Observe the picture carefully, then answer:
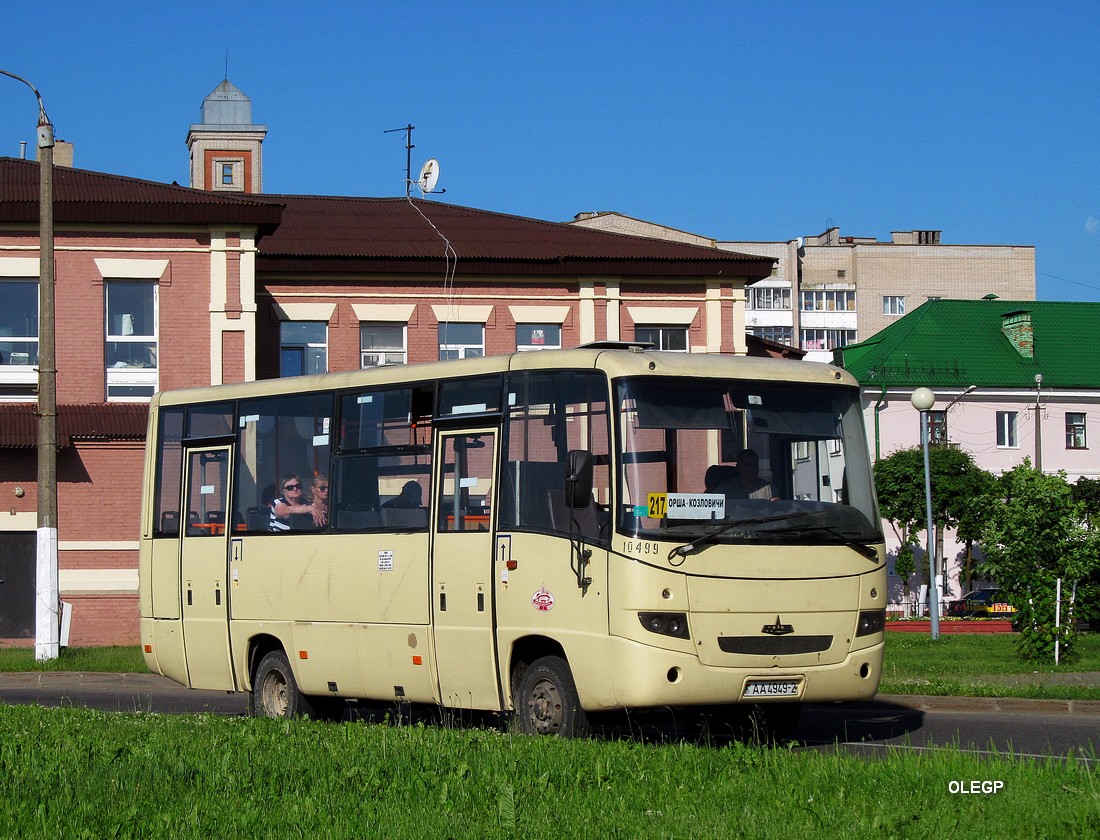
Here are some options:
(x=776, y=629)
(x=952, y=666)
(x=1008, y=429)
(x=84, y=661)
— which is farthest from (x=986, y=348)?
(x=776, y=629)

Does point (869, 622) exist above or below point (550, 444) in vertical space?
below

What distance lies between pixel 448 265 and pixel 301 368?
411 cm

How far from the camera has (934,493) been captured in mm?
61031

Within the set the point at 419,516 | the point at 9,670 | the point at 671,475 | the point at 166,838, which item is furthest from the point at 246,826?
the point at 9,670

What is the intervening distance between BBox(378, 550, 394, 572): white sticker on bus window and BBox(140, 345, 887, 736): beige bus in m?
0.02

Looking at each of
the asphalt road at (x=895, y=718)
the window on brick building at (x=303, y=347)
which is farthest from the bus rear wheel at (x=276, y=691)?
the window on brick building at (x=303, y=347)

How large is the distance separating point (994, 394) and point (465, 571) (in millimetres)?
58990

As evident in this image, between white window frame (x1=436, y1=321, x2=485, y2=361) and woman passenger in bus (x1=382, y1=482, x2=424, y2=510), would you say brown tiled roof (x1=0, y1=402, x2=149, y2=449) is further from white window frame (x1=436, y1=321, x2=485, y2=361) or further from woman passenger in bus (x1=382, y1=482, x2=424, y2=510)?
woman passenger in bus (x1=382, y1=482, x2=424, y2=510)

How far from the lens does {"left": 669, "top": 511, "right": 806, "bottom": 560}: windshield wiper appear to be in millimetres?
11102

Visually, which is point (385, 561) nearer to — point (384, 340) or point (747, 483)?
point (747, 483)

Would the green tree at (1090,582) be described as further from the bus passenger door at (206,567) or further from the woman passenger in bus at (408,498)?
the bus passenger door at (206,567)

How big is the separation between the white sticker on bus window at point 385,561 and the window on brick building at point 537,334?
2151cm

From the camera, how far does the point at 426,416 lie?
1348 centimetres

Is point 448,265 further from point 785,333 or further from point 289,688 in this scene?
point 785,333
